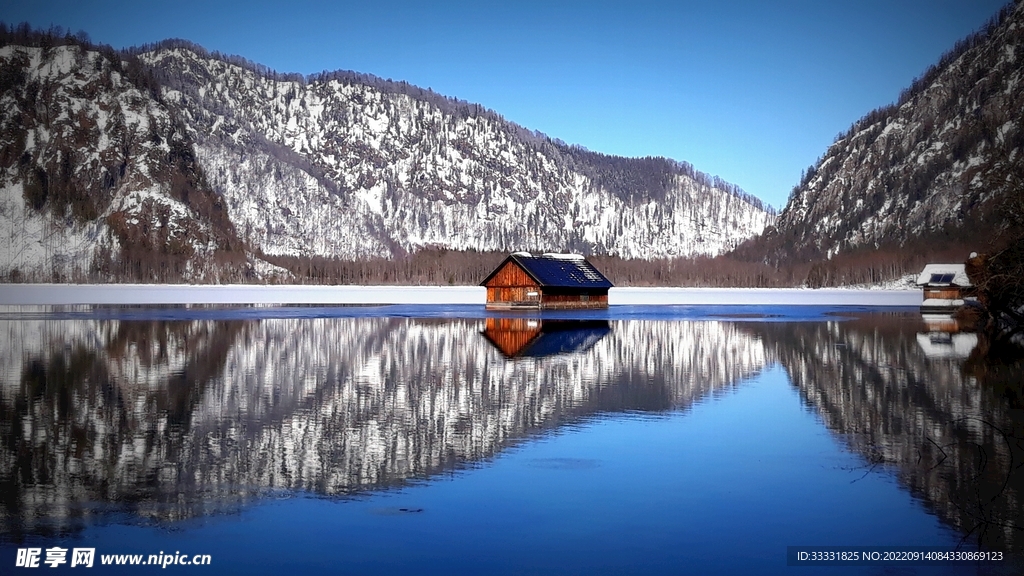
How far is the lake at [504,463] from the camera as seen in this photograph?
9.29 metres

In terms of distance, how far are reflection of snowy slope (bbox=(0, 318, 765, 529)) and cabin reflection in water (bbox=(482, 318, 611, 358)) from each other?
38.8 inches

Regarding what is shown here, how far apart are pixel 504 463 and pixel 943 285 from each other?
68216 millimetres

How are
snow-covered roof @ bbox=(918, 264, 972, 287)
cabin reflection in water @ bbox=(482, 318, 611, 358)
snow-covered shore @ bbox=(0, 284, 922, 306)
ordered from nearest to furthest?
1. cabin reflection in water @ bbox=(482, 318, 611, 358)
2. snow-covered roof @ bbox=(918, 264, 972, 287)
3. snow-covered shore @ bbox=(0, 284, 922, 306)

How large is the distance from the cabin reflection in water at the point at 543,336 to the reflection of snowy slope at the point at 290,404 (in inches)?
38.8

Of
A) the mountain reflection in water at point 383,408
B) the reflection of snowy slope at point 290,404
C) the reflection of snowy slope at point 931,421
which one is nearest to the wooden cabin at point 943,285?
the mountain reflection in water at point 383,408

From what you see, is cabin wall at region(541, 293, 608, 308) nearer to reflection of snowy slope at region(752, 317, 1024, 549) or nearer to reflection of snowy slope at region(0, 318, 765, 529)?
reflection of snowy slope at region(0, 318, 765, 529)

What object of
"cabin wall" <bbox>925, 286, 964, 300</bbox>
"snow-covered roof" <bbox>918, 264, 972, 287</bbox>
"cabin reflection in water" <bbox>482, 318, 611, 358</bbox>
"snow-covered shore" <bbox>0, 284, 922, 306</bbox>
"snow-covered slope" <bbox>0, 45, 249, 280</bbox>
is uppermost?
"snow-covered slope" <bbox>0, 45, 249, 280</bbox>

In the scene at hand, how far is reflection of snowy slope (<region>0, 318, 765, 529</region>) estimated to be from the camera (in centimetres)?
1206

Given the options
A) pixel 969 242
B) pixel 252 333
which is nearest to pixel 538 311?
pixel 252 333

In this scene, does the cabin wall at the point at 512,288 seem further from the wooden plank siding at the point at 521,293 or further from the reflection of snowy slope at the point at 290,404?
the reflection of snowy slope at the point at 290,404

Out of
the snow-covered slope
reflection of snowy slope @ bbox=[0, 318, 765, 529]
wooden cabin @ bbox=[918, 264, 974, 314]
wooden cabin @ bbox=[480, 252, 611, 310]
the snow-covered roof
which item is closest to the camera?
reflection of snowy slope @ bbox=[0, 318, 765, 529]

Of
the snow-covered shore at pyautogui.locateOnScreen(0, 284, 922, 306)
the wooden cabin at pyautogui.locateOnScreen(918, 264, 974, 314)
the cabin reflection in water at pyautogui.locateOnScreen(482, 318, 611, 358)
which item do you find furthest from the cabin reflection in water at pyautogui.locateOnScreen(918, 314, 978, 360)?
the snow-covered shore at pyautogui.locateOnScreen(0, 284, 922, 306)

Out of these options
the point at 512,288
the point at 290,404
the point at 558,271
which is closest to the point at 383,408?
the point at 290,404

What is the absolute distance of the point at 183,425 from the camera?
1552 cm
